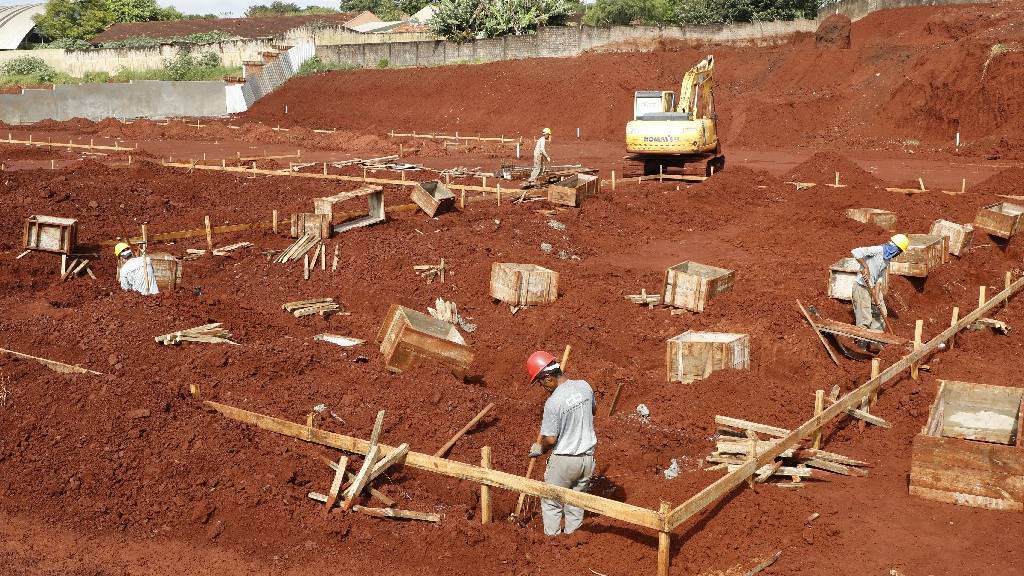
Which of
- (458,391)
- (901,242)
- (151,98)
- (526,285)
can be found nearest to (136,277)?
(526,285)

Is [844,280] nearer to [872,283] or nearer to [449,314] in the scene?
[872,283]

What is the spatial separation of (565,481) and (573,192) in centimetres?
1347

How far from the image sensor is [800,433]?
8.48 m

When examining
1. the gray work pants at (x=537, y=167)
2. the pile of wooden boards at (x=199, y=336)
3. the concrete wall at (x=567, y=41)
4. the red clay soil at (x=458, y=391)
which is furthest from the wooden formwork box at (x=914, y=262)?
the concrete wall at (x=567, y=41)

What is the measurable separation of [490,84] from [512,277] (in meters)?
32.9

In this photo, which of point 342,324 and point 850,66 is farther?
point 850,66

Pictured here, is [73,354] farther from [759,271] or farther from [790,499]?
[759,271]

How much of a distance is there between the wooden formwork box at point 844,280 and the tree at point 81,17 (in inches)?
2931

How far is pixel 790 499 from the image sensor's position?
8141 millimetres

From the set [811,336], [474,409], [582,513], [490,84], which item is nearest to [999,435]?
[811,336]

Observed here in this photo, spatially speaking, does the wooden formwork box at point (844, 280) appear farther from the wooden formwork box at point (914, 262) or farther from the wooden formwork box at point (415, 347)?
the wooden formwork box at point (415, 347)

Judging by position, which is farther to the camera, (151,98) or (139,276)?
(151,98)

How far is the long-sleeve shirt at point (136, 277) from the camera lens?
1341 centimetres

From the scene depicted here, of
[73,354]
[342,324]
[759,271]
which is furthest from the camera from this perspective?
[759,271]
